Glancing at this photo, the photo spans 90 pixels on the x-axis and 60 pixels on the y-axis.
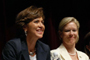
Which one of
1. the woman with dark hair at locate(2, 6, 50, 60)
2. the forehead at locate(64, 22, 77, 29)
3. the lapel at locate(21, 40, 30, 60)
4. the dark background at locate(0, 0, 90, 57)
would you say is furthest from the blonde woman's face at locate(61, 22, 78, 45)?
the dark background at locate(0, 0, 90, 57)

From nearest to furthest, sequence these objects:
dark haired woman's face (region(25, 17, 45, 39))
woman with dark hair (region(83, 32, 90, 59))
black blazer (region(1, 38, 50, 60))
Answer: black blazer (region(1, 38, 50, 60)) < dark haired woman's face (region(25, 17, 45, 39)) < woman with dark hair (region(83, 32, 90, 59))

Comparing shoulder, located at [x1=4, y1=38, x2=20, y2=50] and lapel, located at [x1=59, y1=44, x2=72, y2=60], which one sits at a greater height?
shoulder, located at [x1=4, y1=38, x2=20, y2=50]

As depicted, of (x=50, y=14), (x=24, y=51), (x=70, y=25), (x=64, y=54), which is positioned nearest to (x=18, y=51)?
(x=24, y=51)

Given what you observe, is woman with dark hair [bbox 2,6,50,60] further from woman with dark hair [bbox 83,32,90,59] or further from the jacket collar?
woman with dark hair [bbox 83,32,90,59]

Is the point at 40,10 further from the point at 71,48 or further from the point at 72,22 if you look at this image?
the point at 71,48

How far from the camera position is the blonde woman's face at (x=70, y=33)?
2002mm

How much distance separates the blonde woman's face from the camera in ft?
6.57

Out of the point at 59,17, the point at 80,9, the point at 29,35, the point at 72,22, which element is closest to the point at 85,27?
the point at 80,9

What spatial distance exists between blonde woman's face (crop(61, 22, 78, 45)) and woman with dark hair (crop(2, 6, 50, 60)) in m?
0.27

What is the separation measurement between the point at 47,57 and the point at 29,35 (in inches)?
12.0

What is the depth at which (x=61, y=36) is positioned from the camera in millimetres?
2090

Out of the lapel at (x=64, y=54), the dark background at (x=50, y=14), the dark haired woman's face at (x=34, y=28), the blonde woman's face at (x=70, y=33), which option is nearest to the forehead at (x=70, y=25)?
the blonde woman's face at (x=70, y=33)

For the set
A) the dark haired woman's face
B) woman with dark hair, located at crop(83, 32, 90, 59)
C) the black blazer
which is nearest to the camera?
the black blazer

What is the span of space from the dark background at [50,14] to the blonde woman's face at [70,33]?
0.70 metres
